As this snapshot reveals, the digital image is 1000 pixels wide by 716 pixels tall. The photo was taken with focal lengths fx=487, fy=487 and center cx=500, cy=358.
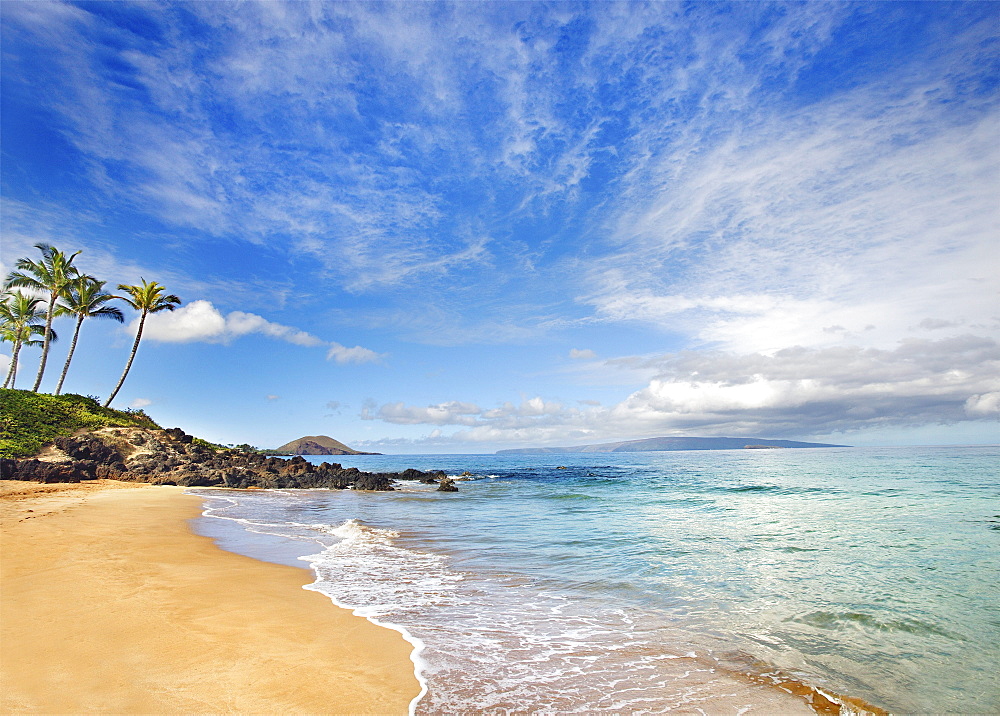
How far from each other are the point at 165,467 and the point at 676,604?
3837 centimetres

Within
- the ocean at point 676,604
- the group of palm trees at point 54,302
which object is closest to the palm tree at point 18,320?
the group of palm trees at point 54,302

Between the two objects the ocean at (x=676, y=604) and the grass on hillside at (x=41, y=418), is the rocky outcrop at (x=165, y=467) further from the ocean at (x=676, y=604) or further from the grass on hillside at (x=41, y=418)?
the ocean at (x=676, y=604)

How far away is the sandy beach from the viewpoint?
15.2 feet

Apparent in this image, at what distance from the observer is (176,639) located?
5973 mm

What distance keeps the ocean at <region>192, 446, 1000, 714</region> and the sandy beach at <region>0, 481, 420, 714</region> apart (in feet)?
2.21

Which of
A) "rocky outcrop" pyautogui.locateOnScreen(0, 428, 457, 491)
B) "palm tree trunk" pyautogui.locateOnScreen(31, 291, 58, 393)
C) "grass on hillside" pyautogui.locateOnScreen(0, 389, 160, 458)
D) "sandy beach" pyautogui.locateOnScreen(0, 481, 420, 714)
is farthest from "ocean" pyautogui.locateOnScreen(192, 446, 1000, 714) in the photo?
"palm tree trunk" pyautogui.locateOnScreen(31, 291, 58, 393)

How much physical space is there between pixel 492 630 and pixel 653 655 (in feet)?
7.37

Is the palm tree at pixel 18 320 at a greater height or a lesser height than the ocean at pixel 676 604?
greater

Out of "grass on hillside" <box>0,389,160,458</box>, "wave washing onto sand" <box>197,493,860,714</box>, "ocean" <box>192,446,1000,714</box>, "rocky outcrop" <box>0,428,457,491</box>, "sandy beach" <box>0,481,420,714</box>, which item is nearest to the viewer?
"sandy beach" <box>0,481,420,714</box>

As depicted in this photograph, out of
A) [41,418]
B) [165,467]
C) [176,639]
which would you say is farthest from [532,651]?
[41,418]

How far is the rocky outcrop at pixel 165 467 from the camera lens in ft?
89.1

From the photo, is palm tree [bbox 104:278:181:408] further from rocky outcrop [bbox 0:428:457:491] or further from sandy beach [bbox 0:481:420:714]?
sandy beach [bbox 0:481:420:714]

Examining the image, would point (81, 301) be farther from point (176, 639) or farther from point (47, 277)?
point (176, 639)

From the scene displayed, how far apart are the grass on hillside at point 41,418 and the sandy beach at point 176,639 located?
25743mm
